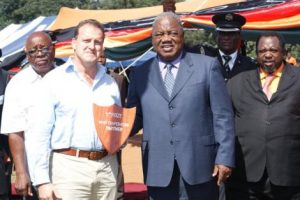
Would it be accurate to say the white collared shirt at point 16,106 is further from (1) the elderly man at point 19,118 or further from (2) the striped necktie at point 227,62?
(2) the striped necktie at point 227,62

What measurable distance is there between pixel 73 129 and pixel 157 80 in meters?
0.74

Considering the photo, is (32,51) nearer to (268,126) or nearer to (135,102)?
(135,102)

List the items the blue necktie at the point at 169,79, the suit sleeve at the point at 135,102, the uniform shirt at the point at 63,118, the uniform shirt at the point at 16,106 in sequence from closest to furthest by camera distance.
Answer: the uniform shirt at the point at 63,118 → the blue necktie at the point at 169,79 → the suit sleeve at the point at 135,102 → the uniform shirt at the point at 16,106

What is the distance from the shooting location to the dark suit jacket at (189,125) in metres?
4.02

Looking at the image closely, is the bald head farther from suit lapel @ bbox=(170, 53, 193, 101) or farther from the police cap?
the police cap

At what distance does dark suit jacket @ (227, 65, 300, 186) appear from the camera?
4.41 metres

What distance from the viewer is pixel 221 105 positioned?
4.05m

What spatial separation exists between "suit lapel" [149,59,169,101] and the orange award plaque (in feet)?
0.88

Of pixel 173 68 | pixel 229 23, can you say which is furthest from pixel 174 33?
pixel 229 23

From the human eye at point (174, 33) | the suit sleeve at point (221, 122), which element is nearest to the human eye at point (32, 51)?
the human eye at point (174, 33)

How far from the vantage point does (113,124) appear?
385 cm

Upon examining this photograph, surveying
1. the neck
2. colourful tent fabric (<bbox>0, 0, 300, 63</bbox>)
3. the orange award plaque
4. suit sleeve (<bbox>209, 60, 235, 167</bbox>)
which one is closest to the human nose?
the neck

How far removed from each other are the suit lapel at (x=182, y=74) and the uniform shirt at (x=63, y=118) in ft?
1.90

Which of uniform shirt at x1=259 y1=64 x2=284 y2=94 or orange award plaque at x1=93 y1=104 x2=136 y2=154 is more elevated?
uniform shirt at x1=259 y1=64 x2=284 y2=94
